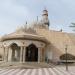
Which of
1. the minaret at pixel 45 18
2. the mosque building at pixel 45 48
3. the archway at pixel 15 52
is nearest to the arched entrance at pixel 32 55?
the mosque building at pixel 45 48

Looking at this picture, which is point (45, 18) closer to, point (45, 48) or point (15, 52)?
point (45, 48)

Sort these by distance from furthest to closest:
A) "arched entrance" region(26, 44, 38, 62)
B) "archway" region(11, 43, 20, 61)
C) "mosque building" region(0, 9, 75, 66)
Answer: "arched entrance" region(26, 44, 38, 62), "archway" region(11, 43, 20, 61), "mosque building" region(0, 9, 75, 66)

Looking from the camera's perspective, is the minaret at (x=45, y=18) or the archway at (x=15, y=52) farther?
the minaret at (x=45, y=18)

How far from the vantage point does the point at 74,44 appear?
4106 centimetres

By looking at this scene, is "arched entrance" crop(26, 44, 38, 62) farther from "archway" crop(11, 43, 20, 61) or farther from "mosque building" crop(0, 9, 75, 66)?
"archway" crop(11, 43, 20, 61)

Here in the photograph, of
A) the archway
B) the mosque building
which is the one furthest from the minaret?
the archway

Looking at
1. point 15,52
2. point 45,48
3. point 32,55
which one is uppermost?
point 45,48

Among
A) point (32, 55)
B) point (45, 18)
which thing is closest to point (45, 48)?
point (32, 55)

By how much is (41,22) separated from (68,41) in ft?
45.6

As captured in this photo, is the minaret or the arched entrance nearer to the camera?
the arched entrance

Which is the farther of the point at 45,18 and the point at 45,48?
the point at 45,18

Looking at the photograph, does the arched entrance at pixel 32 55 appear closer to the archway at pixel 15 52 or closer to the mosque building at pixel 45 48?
the mosque building at pixel 45 48

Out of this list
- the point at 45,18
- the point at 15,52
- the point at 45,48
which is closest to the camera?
the point at 15,52

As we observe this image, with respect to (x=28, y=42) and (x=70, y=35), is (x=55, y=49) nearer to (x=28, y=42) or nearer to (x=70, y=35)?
(x=70, y=35)
